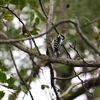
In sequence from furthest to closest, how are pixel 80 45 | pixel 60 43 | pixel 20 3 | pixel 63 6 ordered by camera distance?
pixel 80 45 → pixel 63 6 → pixel 60 43 → pixel 20 3

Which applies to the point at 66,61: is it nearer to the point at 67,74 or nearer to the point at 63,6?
the point at 63,6

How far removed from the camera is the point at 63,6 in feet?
23.5

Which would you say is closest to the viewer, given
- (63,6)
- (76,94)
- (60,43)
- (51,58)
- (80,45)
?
(51,58)

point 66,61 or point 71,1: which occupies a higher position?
point 71,1

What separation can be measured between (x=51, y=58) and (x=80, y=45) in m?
5.16

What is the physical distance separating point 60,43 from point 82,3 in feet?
12.5

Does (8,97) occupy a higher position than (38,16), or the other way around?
(38,16)

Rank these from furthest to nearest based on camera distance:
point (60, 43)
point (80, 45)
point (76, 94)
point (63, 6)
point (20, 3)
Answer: point (80, 45) < point (63, 6) < point (76, 94) < point (60, 43) < point (20, 3)

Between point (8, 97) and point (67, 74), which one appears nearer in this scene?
point (8, 97)

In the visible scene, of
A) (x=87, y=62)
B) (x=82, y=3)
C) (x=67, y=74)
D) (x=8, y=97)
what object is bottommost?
(x=87, y=62)

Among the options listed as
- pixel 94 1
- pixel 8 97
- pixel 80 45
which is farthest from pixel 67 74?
pixel 8 97

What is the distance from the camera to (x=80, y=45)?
312 inches

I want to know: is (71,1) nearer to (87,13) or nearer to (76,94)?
(87,13)

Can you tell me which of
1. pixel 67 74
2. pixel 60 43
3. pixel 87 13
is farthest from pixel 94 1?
pixel 60 43
